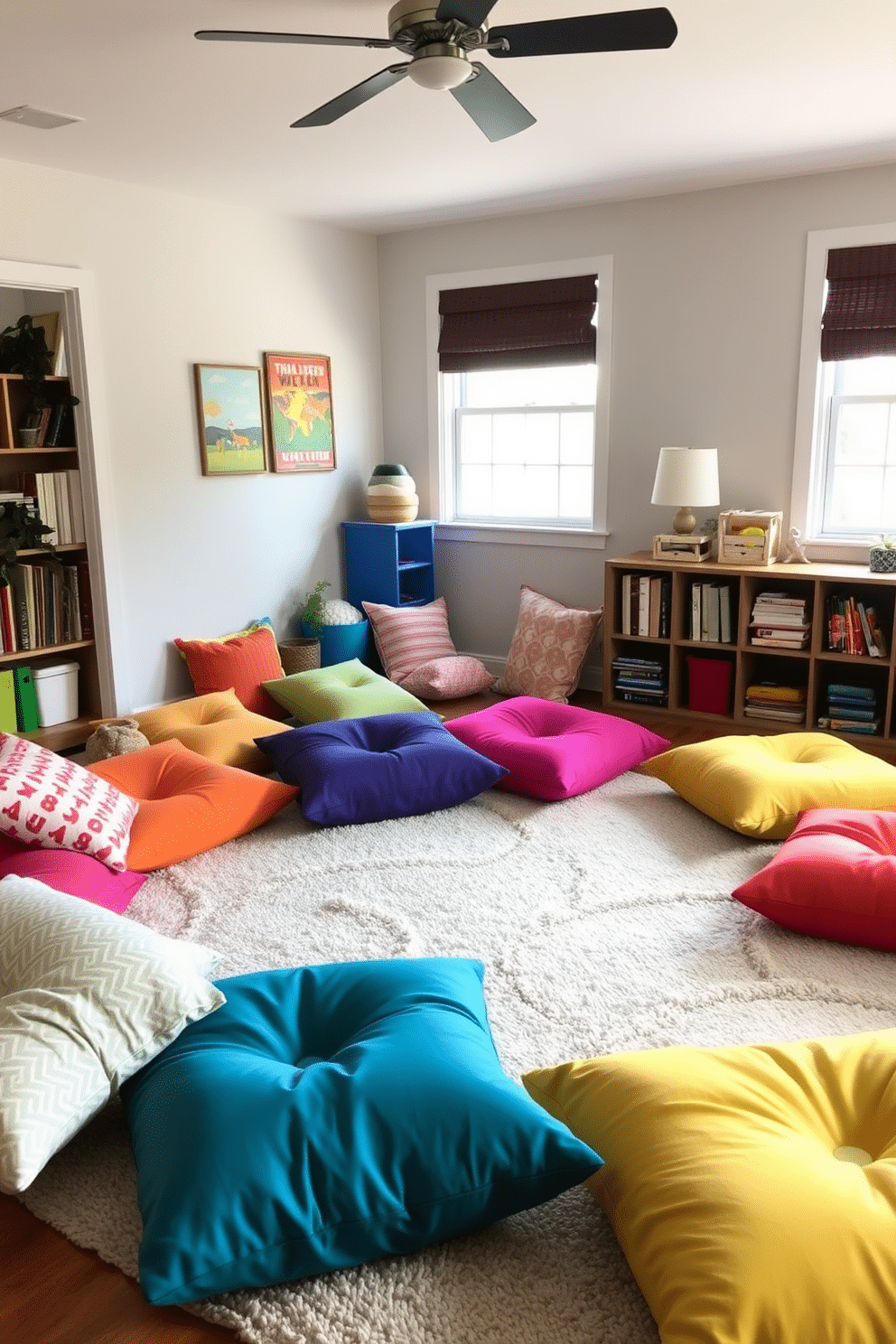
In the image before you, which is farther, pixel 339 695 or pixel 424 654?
pixel 424 654

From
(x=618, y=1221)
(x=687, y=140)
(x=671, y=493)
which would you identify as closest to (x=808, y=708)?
(x=671, y=493)

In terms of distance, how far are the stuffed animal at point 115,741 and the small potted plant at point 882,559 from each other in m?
3.06

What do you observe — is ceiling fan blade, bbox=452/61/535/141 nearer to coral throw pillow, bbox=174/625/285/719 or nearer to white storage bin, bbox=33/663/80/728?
coral throw pillow, bbox=174/625/285/719

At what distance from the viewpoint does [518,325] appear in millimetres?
5395

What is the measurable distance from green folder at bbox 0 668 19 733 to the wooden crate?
3187mm

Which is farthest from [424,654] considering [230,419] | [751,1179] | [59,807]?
[751,1179]

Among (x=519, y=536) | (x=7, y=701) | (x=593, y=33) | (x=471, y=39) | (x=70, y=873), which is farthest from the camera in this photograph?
(x=519, y=536)

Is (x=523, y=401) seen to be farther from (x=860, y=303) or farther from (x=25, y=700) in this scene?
(x=25, y=700)

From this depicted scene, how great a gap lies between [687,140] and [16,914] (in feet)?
12.0

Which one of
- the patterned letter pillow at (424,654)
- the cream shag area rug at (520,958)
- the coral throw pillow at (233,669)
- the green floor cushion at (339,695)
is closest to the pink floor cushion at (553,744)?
the cream shag area rug at (520,958)

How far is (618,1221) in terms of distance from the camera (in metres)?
1.63

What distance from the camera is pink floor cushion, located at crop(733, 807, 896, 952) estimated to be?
2588 mm

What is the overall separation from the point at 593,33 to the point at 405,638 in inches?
138

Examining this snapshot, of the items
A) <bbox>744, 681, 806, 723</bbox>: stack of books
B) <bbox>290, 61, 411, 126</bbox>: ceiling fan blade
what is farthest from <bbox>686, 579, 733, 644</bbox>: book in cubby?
<bbox>290, 61, 411, 126</bbox>: ceiling fan blade
